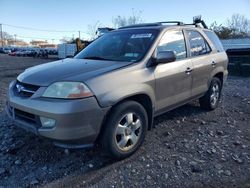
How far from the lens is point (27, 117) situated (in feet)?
11.1

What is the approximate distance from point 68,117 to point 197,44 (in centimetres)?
320

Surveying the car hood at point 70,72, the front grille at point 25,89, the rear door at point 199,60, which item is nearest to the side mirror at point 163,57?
the car hood at point 70,72

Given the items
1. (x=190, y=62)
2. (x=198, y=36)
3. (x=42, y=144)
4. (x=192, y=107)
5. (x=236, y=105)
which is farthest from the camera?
(x=236, y=105)

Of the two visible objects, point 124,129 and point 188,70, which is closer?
point 124,129

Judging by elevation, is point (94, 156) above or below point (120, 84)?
below

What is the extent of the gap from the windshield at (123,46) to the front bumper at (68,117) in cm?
115

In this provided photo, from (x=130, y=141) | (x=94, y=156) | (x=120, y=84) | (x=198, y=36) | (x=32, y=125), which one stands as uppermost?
(x=198, y=36)

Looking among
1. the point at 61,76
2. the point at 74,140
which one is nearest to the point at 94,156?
the point at 74,140

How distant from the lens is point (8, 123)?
505 centimetres

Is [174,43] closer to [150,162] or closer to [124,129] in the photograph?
[124,129]

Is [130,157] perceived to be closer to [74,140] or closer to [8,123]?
[74,140]

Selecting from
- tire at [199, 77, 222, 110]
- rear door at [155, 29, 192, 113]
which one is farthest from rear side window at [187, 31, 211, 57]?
tire at [199, 77, 222, 110]

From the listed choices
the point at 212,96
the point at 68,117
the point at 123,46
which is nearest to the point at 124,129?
the point at 68,117

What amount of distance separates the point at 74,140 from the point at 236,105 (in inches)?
188
